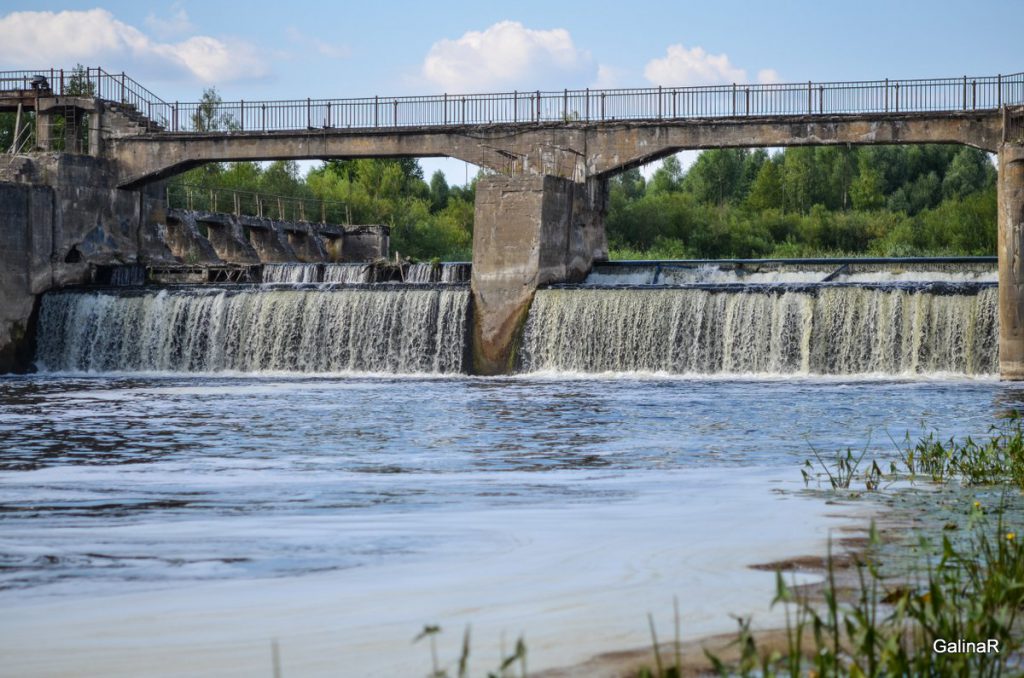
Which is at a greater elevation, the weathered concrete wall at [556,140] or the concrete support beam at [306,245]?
the weathered concrete wall at [556,140]

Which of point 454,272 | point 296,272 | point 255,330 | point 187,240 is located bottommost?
point 255,330

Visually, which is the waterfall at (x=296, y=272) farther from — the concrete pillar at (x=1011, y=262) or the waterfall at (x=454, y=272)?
the concrete pillar at (x=1011, y=262)

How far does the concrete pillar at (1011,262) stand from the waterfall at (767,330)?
0.55 m

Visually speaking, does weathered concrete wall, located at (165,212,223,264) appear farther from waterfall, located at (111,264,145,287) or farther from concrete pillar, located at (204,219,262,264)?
waterfall, located at (111,264,145,287)

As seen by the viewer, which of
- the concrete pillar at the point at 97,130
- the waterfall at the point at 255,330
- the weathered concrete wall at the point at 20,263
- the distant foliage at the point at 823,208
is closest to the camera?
the waterfall at the point at 255,330

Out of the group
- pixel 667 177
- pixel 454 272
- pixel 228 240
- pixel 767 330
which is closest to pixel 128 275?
pixel 454 272

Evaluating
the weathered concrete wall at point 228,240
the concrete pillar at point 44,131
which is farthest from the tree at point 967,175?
the concrete pillar at point 44,131

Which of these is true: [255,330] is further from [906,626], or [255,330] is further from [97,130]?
[906,626]

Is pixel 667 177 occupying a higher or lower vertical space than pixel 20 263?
higher

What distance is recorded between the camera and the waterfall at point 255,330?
29469 mm

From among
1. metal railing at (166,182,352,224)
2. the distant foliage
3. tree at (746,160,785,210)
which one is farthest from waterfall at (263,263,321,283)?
tree at (746,160,785,210)

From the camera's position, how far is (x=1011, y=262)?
2497 cm

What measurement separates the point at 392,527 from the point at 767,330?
1878 cm

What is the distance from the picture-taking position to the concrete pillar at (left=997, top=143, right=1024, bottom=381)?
24.4 m
